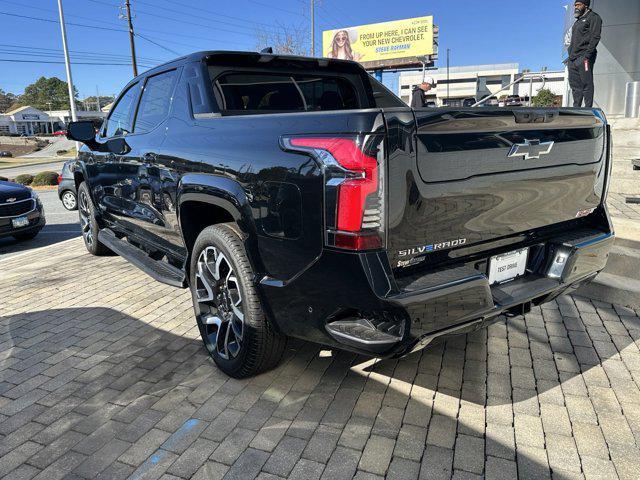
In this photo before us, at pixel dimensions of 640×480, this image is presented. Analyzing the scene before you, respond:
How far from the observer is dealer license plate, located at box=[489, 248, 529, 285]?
2617 millimetres

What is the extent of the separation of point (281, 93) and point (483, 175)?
1984mm

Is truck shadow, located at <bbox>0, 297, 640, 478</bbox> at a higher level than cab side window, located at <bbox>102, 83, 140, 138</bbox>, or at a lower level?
lower

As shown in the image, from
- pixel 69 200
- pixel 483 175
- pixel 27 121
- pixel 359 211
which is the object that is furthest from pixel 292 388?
pixel 27 121

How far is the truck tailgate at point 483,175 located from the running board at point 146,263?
79.0 inches

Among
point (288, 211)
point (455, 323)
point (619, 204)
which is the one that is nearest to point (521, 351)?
point (455, 323)

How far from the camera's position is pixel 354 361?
3.27 metres

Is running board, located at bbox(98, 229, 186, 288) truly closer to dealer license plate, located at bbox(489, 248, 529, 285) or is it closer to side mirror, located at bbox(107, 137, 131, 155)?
side mirror, located at bbox(107, 137, 131, 155)

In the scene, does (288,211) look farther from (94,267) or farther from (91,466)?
(94,267)

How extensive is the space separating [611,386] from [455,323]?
131cm

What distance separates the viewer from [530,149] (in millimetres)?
2549

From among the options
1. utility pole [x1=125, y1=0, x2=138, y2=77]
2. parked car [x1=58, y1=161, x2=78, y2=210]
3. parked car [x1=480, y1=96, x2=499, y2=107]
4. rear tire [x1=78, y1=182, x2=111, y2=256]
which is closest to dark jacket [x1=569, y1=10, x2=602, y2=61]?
parked car [x1=480, y1=96, x2=499, y2=107]

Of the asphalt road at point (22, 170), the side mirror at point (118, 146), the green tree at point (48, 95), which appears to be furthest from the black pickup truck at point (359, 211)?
the green tree at point (48, 95)

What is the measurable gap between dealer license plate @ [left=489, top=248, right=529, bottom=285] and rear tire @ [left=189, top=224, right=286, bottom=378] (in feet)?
4.00

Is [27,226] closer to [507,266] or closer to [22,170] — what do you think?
[507,266]
